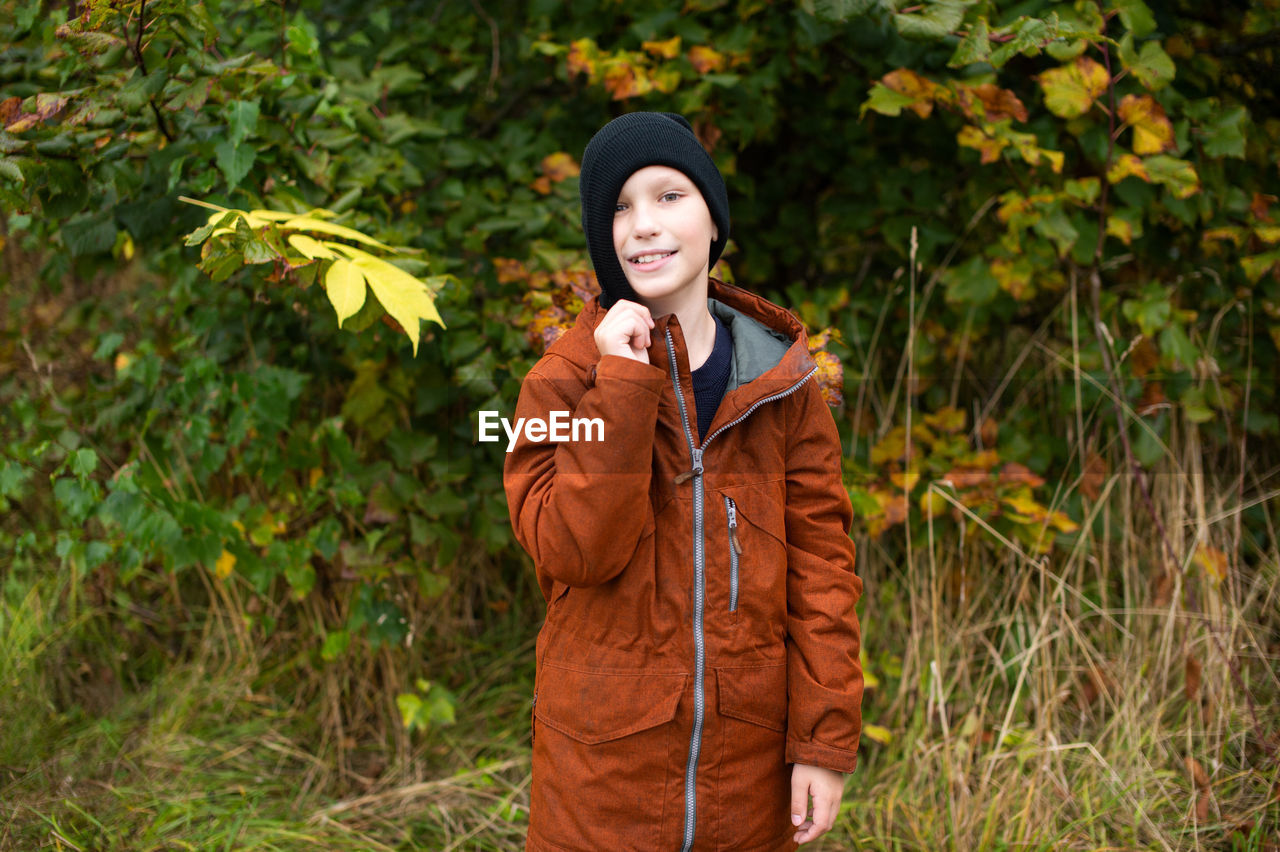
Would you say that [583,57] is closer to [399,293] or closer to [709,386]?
[399,293]

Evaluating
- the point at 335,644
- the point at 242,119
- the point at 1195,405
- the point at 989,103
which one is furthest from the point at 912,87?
the point at 335,644

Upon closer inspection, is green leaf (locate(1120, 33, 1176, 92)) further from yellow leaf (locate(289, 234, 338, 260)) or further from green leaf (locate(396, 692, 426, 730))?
green leaf (locate(396, 692, 426, 730))

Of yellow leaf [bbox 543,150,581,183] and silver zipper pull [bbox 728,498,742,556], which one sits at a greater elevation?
yellow leaf [bbox 543,150,581,183]

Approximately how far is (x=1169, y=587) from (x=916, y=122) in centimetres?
165

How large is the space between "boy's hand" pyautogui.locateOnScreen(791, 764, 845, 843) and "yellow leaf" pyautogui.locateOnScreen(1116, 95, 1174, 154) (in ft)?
5.87

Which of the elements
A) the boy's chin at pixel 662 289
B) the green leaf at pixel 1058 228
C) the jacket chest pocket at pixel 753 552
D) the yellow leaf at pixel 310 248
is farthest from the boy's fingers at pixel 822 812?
the green leaf at pixel 1058 228

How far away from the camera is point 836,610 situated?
1.41 metres

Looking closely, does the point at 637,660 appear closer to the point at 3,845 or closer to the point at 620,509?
the point at 620,509

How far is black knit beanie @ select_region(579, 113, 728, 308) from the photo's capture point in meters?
1.35

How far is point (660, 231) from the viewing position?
1342 mm

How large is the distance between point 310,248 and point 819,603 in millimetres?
1059

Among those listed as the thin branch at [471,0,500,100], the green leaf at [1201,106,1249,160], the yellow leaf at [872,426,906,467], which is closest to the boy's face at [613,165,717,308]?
the yellow leaf at [872,426,906,467]

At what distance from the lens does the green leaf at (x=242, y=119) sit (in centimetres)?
176

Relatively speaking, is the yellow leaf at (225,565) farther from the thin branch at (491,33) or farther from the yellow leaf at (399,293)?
the thin branch at (491,33)
